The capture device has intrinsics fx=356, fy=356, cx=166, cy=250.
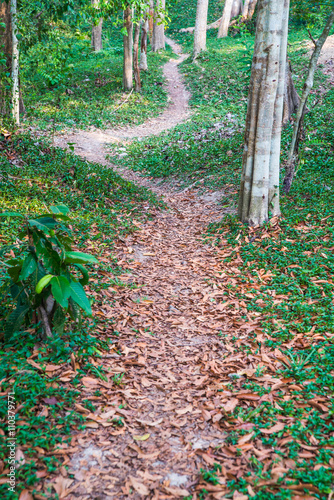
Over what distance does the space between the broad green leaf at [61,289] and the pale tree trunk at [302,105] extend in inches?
207

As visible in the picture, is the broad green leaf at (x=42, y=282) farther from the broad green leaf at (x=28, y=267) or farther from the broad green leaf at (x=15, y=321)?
the broad green leaf at (x=15, y=321)

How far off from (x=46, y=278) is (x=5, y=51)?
8.36 metres

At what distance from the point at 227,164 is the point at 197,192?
1.46m

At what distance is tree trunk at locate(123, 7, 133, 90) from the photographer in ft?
45.1

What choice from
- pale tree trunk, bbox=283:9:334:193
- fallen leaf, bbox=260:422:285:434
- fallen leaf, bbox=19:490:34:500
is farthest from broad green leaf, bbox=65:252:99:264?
pale tree trunk, bbox=283:9:334:193

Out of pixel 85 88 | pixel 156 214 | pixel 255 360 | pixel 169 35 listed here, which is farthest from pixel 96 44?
pixel 255 360

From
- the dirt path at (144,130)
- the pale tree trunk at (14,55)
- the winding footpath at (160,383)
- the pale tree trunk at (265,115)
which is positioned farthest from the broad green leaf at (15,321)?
the dirt path at (144,130)

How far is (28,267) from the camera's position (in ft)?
9.58

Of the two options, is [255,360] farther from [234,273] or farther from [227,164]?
[227,164]

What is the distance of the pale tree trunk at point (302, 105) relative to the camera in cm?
621

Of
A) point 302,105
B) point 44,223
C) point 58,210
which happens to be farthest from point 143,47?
point 44,223

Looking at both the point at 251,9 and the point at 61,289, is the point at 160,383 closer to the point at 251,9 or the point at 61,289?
the point at 61,289

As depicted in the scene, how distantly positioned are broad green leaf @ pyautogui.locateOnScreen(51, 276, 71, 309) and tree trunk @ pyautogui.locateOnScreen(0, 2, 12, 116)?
7.39 meters

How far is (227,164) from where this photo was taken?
359 inches
